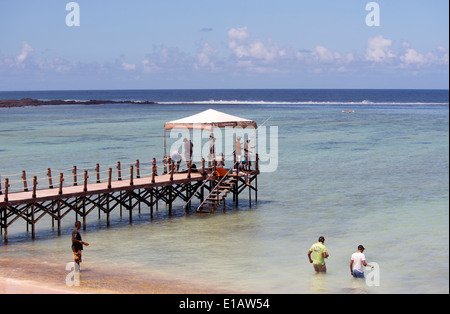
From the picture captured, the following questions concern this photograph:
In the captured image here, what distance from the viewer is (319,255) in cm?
1795

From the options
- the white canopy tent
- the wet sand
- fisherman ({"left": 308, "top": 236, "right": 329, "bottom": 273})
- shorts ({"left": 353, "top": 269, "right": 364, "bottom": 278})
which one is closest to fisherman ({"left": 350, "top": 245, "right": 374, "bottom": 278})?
shorts ({"left": 353, "top": 269, "right": 364, "bottom": 278})

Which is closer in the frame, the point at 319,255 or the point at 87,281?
the point at 87,281

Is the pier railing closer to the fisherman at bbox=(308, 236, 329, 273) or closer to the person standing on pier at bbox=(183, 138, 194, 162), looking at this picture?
the person standing on pier at bbox=(183, 138, 194, 162)

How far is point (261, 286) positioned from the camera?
57.5ft

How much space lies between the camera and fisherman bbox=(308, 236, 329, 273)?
58.5ft

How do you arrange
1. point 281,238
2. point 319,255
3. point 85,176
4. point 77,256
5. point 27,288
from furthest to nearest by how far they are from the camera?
1. point 85,176
2. point 281,238
3. point 77,256
4. point 319,255
5. point 27,288

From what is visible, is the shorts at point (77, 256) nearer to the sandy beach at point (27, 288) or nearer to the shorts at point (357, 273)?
the sandy beach at point (27, 288)

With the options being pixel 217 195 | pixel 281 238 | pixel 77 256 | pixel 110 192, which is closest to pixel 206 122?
pixel 217 195

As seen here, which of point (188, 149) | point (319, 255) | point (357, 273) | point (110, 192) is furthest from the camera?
point (188, 149)

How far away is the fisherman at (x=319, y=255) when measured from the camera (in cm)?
1784

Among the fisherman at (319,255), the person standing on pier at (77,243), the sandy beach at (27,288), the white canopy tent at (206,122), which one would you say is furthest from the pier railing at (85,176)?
the fisherman at (319,255)

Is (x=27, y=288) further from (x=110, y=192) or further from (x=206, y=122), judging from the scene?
(x=206, y=122)

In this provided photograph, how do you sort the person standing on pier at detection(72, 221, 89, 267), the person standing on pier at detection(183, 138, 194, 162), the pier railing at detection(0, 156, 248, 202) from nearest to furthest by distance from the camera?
the person standing on pier at detection(72, 221, 89, 267), the pier railing at detection(0, 156, 248, 202), the person standing on pier at detection(183, 138, 194, 162)

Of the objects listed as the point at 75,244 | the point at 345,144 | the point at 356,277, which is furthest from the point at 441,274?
the point at 345,144
